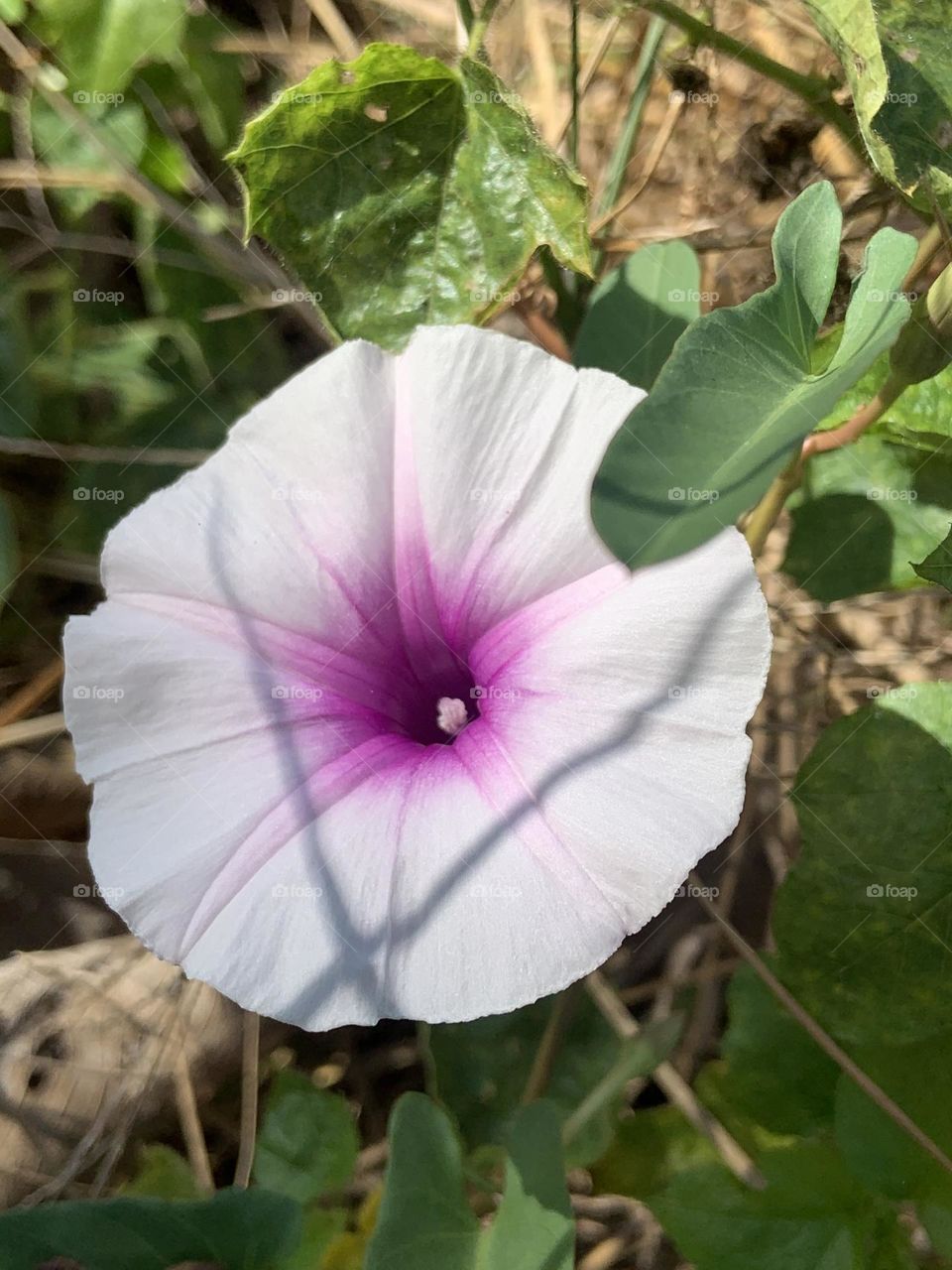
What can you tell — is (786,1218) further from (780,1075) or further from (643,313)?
(643,313)

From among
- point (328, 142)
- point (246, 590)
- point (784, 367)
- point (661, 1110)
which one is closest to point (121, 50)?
point (328, 142)

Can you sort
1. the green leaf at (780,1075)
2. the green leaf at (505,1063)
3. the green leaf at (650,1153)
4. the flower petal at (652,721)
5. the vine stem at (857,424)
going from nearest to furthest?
the flower petal at (652,721)
the vine stem at (857,424)
the green leaf at (780,1075)
the green leaf at (650,1153)
the green leaf at (505,1063)

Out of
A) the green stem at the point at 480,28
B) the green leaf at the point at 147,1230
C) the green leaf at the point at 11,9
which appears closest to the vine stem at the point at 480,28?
the green stem at the point at 480,28

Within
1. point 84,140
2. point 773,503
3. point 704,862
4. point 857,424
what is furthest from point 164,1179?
point 84,140

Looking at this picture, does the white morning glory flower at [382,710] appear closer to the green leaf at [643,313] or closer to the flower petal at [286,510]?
the flower petal at [286,510]

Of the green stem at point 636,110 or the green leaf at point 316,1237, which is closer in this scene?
the green leaf at point 316,1237

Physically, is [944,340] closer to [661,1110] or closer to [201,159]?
[661,1110]

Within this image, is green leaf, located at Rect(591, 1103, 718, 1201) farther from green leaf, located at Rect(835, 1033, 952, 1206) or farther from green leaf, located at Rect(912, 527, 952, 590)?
green leaf, located at Rect(912, 527, 952, 590)
